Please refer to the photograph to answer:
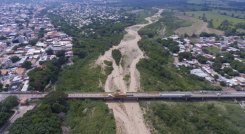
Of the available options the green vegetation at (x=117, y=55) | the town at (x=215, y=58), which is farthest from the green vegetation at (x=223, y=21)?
the green vegetation at (x=117, y=55)

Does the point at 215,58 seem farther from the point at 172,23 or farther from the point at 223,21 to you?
the point at 223,21

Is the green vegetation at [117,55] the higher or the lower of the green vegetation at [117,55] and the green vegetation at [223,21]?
the lower

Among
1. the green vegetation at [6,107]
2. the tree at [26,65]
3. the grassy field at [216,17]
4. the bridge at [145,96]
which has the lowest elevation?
the bridge at [145,96]

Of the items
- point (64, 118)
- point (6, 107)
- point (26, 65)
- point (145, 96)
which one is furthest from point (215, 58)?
point (6, 107)

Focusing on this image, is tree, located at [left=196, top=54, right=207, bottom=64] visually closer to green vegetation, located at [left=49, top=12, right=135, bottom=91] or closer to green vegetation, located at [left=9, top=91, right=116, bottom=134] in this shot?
green vegetation, located at [left=49, top=12, right=135, bottom=91]

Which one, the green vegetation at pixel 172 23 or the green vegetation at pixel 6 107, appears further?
the green vegetation at pixel 172 23

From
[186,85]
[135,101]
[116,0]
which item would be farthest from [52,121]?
[116,0]

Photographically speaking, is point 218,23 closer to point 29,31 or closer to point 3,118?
point 29,31

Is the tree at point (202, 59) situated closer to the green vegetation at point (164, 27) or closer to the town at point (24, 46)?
the green vegetation at point (164, 27)
